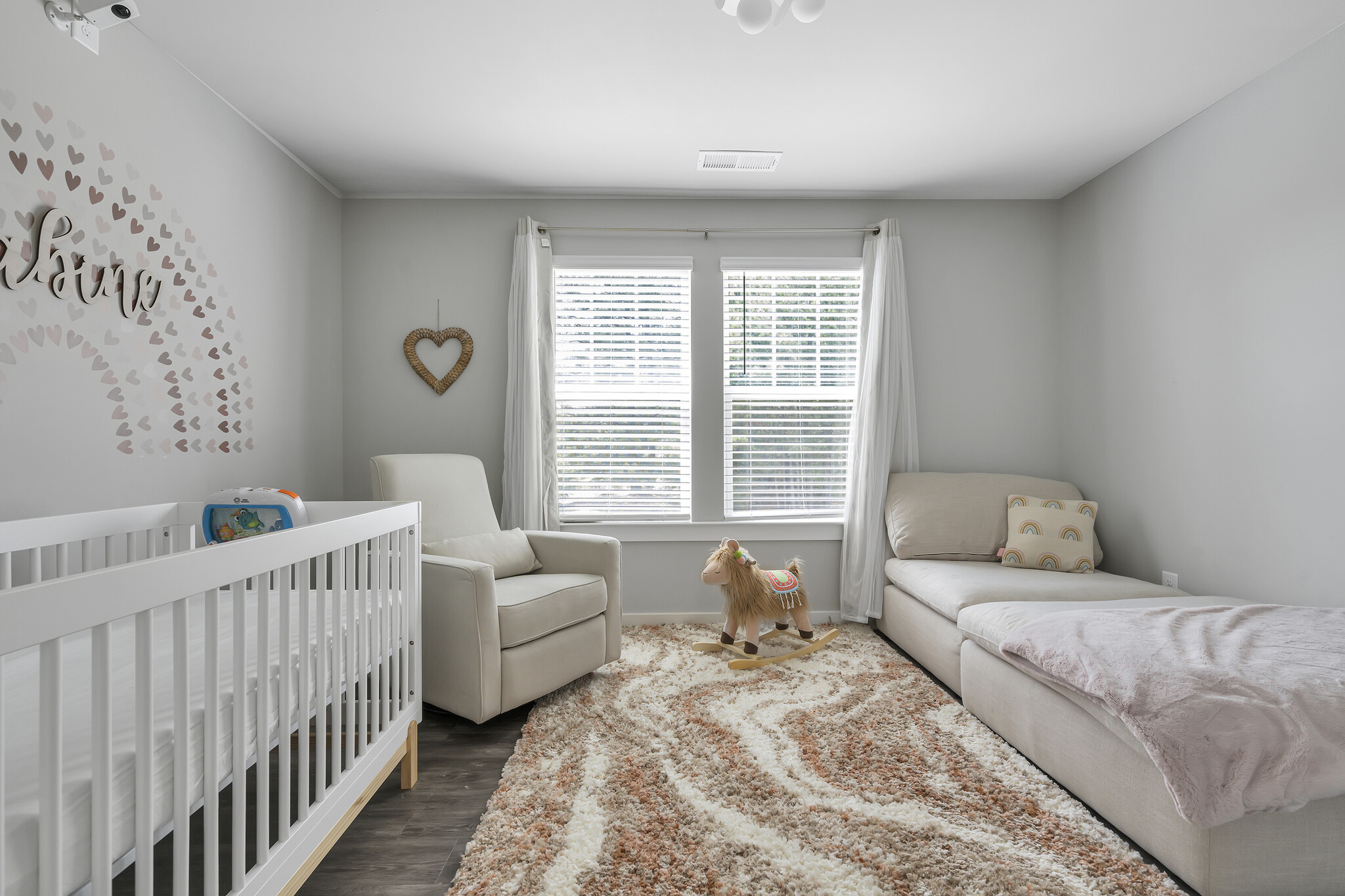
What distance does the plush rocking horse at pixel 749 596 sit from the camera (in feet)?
9.40

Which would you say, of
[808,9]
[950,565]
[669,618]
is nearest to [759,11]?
[808,9]

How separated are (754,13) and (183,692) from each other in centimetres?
169

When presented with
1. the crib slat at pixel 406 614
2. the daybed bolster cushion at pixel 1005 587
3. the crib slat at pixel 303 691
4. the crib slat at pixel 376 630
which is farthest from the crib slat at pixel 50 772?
the daybed bolster cushion at pixel 1005 587

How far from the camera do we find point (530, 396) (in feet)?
11.1

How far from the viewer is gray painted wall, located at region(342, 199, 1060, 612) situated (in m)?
3.49

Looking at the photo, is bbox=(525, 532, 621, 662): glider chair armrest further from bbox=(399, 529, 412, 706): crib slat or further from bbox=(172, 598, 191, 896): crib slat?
bbox=(172, 598, 191, 896): crib slat

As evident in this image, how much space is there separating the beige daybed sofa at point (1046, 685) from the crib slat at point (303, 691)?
1.80 metres

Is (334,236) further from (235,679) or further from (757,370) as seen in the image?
(235,679)

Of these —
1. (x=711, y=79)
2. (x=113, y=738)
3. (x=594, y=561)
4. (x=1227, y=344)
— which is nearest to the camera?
(x=113, y=738)

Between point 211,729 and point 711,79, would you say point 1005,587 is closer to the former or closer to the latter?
point 711,79

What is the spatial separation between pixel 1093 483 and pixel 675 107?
269 centimetres

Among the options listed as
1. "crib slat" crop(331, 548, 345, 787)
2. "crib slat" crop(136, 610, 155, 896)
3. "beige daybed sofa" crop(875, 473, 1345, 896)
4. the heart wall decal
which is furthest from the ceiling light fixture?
the heart wall decal

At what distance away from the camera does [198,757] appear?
1.08 m

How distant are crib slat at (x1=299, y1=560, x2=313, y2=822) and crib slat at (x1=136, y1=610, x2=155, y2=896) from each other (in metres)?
0.39
